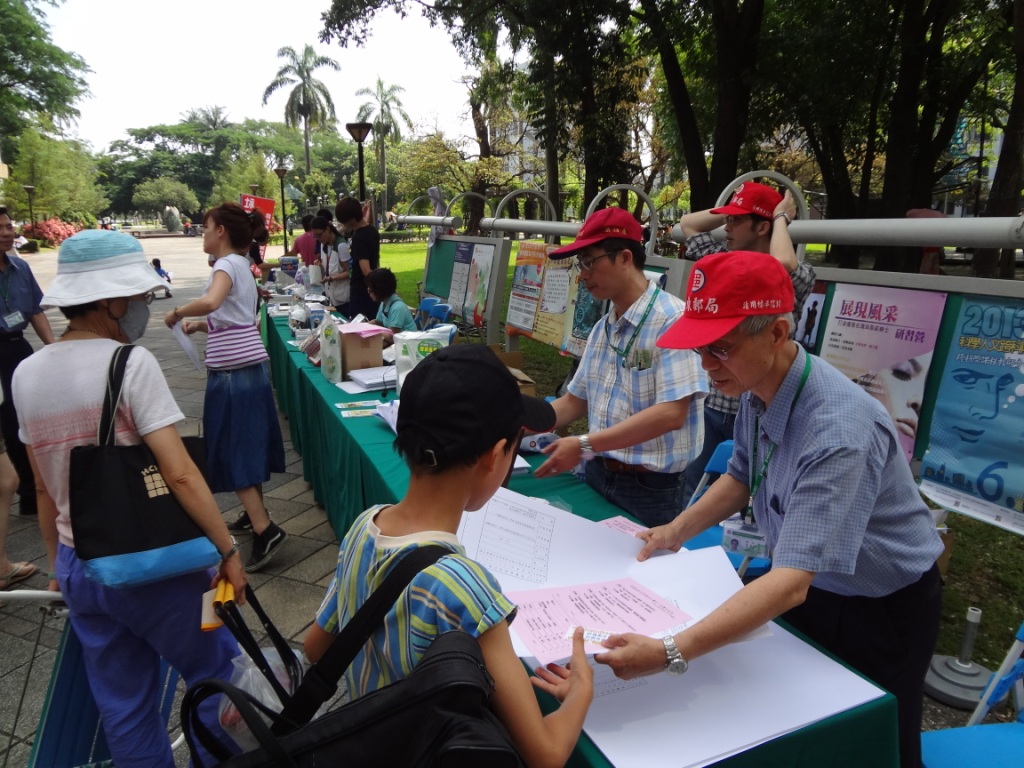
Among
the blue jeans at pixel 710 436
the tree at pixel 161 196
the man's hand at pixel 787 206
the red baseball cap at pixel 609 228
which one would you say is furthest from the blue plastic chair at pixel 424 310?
the tree at pixel 161 196

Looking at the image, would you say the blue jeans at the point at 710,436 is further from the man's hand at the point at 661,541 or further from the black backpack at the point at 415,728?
the black backpack at the point at 415,728

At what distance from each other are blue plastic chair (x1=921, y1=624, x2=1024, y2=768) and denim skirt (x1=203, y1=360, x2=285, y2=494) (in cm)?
303

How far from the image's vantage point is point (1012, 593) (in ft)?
10.5

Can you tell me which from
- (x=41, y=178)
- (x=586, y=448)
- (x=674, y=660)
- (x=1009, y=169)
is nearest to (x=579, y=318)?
(x=586, y=448)

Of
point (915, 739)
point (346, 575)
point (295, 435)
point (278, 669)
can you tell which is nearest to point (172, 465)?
point (278, 669)

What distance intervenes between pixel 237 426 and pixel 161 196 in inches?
3020

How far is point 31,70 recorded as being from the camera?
26812mm

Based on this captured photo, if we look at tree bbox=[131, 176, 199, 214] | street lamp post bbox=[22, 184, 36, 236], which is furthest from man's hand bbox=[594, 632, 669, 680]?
tree bbox=[131, 176, 199, 214]

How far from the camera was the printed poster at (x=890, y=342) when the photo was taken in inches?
90.1

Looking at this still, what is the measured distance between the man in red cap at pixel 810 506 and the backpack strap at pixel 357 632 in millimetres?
396

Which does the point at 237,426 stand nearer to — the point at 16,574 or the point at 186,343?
the point at 186,343

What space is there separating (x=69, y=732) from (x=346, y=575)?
1.42 metres

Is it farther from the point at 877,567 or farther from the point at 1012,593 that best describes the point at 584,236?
the point at 1012,593

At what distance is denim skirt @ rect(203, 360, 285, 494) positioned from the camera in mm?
3262
